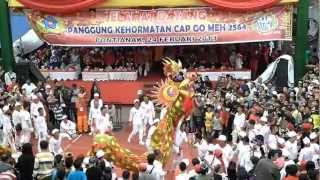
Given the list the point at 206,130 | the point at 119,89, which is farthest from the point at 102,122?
the point at 119,89

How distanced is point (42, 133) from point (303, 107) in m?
6.57

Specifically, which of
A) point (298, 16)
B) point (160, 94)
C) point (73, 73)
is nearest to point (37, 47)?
point (73, 73)

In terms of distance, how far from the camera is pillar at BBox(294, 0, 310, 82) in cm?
2170

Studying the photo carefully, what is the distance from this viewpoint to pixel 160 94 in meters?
15.2

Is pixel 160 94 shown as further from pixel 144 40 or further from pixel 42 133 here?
pixel 144 40

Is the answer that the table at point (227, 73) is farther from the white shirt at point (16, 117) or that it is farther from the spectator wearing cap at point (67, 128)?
Result: the white shirt at point (16, 117)

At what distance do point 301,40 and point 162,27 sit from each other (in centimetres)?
436

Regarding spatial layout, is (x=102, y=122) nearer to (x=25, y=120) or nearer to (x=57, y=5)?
(x=25, y=120)

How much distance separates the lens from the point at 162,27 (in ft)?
73.5

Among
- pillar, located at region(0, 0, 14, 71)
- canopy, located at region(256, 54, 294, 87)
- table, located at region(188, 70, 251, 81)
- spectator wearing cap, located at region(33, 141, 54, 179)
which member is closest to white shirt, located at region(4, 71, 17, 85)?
pillar, located at region(0, 0, 14, 71)

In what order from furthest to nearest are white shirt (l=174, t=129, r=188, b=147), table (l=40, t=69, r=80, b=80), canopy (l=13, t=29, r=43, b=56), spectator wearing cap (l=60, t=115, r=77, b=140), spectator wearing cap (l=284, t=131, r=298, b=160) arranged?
canopy (l=13, t=29, r=43, b=56) → table (l=40, t=69, r=80, b=80) → spectator wearing cap (l=60, t=115, r=77, b=140) → white shirt (l=174, t=129, r=188, b=147) → spectator wearing cap (l=284, t=131, r=298, b=160)

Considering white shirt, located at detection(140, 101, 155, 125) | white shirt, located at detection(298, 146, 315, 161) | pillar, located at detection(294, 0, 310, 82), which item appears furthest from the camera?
pillar, located at detection(294, 0, 310, 82)

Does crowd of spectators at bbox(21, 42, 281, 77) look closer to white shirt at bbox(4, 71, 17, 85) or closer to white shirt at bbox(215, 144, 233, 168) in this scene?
white shirt at bbox(4, 71, 17, 85)

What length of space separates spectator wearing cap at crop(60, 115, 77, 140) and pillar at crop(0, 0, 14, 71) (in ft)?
15.3
